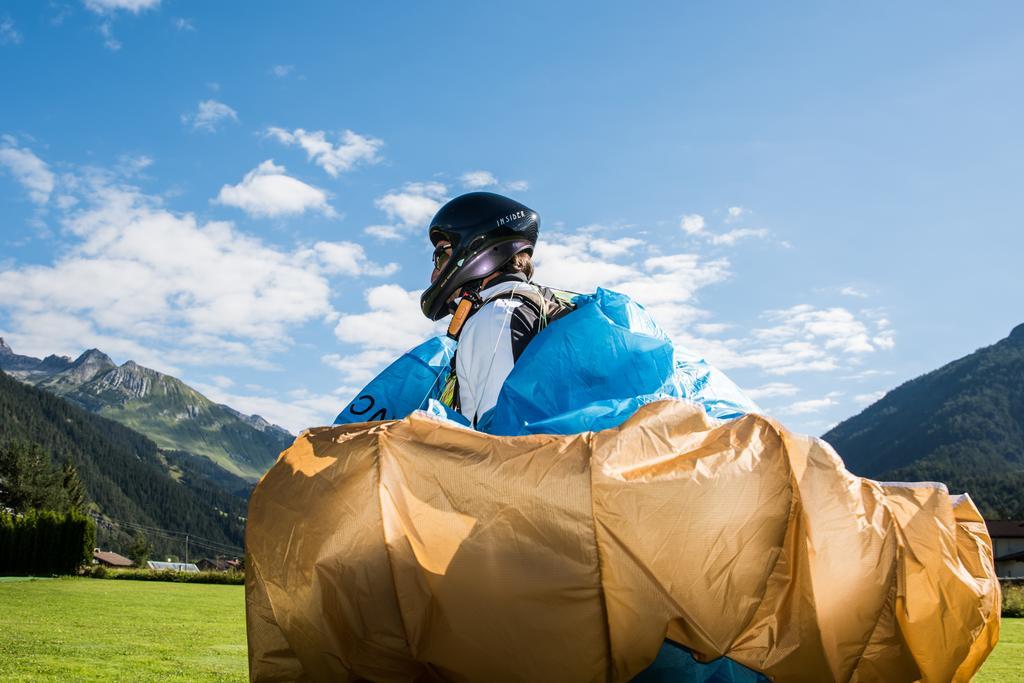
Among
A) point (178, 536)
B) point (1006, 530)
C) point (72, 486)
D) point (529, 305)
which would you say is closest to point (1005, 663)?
point (529, 305)

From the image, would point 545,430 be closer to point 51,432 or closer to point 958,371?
point 51,432

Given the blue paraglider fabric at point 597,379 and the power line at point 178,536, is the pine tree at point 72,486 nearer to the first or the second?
the blue paraglider fabric at point 597,379

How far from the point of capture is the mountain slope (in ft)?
391

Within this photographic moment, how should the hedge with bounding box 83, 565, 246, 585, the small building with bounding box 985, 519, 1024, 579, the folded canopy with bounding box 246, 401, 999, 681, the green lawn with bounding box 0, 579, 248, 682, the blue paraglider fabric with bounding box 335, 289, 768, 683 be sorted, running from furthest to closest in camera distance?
the small building with bounding box 985, 519, 1024, 579, the hedge with bounding box 83, 565, 246, 585, the green lawn with bounding box 0, 579, 248, 682, the blue paraglider fabric with bounding box 335, 289, 768, 683, the folded canopy with bounding box 246, 401, 999, 681

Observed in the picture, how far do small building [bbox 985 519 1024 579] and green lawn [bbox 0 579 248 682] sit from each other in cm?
6235

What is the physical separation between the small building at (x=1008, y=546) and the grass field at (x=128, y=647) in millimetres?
54615

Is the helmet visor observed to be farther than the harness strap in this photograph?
Yes

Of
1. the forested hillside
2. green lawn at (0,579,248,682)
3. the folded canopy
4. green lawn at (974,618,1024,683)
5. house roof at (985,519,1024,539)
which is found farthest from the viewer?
the forested hillside

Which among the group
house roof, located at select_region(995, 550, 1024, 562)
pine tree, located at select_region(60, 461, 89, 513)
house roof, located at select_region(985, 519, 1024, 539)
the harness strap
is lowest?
house roof, located at select_region(995, 550, 1024, 562)

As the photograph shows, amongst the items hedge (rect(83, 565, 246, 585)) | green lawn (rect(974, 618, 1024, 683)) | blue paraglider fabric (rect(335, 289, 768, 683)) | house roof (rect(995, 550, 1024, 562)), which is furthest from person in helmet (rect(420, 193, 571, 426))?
house roof (rect(995, 550, 1024, 562))

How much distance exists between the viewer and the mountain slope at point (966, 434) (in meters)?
119

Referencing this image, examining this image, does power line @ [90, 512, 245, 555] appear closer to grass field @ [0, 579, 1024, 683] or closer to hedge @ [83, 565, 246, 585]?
hedge @ [83, 565, 246, 585]

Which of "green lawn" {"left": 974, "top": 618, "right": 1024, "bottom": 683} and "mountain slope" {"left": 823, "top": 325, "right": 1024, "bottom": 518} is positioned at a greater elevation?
"mountain slope" {"left": 823, "top": 325, "right": 1024, "bottom": 518}

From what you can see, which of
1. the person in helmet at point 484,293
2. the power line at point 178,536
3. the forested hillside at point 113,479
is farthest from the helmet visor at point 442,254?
the forested hillside at point 113,479
